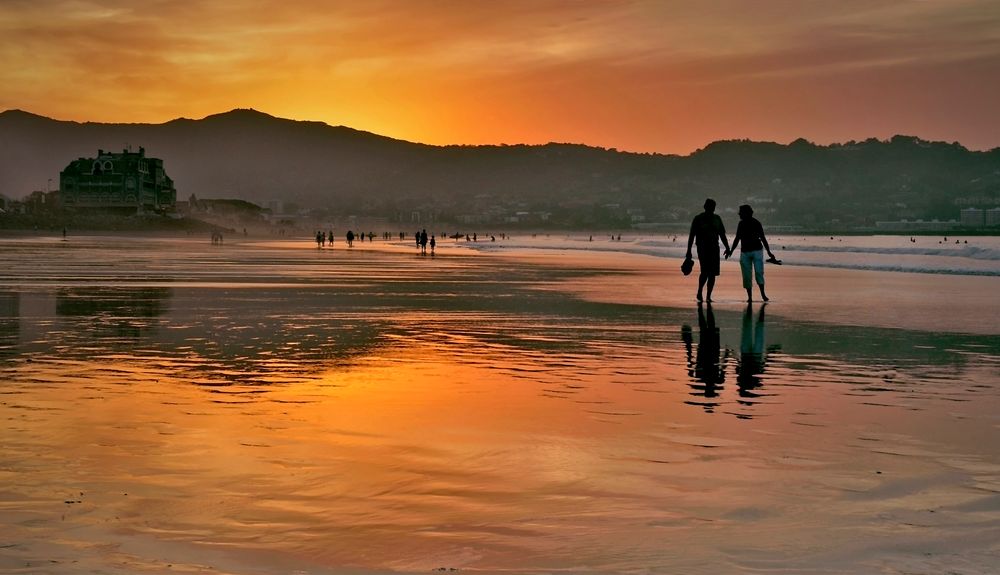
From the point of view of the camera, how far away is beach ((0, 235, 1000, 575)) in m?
5.30

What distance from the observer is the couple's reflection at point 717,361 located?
10526mm

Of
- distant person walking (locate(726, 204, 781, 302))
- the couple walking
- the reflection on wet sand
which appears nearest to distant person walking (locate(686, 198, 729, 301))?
the couple walking

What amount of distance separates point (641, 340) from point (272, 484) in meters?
Answer: 10.1

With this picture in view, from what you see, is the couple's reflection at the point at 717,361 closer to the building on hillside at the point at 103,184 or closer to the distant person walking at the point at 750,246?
the distant person walking at the point at 750,246

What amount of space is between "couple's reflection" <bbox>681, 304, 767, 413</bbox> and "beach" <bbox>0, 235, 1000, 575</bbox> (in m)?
0.07

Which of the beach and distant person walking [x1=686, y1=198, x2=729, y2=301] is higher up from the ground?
distant person walking [x1=686, y1=198, x2=729, y2=301]

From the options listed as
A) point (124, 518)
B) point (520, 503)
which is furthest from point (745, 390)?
point (124, 518)

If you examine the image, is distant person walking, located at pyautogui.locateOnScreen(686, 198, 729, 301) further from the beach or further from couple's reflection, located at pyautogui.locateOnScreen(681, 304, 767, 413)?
the beach

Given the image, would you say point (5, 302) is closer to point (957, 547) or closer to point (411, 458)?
point (411, 458)

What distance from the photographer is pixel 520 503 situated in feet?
20.4

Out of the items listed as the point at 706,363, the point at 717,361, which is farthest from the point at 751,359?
the point at 706,363

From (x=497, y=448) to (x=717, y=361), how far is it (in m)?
6.15

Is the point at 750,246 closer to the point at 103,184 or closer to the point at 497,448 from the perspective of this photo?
the point at 497,448

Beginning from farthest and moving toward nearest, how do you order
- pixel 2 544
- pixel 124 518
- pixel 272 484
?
pixel 272 484
pixel 124 518
pixel 2 544
